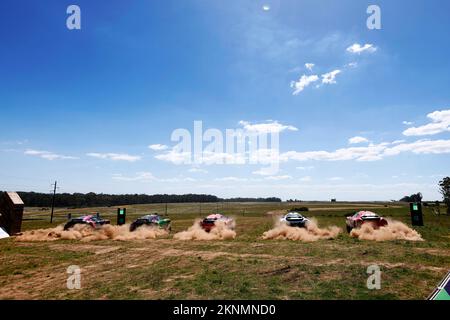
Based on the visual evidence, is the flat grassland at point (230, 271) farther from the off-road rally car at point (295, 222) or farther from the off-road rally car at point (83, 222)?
the off-road rally car at point (83, 222)

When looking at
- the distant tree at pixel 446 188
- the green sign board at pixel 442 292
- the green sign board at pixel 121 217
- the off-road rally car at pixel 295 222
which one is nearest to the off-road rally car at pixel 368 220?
the off-road rally car at pixel 295 222

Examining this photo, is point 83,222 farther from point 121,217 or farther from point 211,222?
point 211,222

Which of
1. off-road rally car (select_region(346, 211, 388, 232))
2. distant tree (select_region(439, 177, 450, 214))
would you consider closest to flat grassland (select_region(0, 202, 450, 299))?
off-road rally car (select_region(346, 211, 388, 232))

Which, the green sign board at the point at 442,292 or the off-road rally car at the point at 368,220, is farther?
the off-road rally car at the point at 368,220

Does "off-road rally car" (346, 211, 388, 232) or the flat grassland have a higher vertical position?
"off-road rally car" (346, 211, 388, 232)

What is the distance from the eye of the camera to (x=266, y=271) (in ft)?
31.2

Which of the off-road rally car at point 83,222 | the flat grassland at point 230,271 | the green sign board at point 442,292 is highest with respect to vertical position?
the off-road rally car at point 83,222

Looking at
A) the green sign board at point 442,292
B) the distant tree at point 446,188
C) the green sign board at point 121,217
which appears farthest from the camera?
the distant tree at point 446,188

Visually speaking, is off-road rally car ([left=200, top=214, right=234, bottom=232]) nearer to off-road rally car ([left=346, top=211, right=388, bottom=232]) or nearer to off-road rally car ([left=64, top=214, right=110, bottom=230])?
off-road rally car ([left=64, top=214, right=110, bottom=230])

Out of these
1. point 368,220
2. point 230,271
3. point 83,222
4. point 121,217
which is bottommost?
point 230,271

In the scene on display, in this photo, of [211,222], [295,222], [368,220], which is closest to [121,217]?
[211,222]
